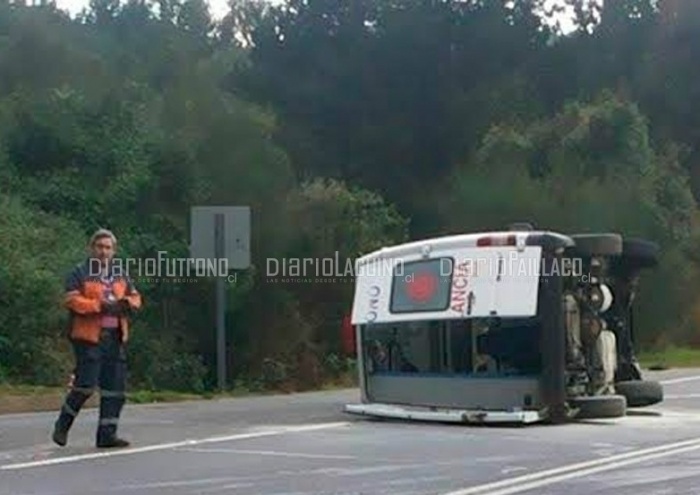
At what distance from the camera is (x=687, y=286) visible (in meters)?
39.2

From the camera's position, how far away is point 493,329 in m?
14.1

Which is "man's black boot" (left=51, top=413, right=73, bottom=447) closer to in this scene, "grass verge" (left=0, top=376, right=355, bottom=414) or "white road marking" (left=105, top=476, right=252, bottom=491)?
"white road marking" (left=105, top=476, right=252, bottom=491)

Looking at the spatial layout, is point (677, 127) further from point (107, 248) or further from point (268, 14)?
point (107, 248)

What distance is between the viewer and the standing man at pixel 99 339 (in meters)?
11.3

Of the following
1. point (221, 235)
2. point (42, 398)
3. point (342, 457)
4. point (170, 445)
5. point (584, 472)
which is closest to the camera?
point (584, 472)

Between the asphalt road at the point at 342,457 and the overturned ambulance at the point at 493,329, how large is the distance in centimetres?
35

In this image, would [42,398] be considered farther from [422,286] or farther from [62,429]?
[62,429]

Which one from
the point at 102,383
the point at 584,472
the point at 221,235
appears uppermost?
the point at 221,235

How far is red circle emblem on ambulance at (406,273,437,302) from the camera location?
14.9m

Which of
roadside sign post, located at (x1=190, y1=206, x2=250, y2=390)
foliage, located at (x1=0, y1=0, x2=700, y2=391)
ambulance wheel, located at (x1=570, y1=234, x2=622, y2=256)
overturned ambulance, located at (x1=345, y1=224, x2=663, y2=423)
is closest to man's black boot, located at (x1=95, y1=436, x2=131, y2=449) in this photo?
overturned ambulance, located at (x1=345, y1=224, x2=663, y2=423)

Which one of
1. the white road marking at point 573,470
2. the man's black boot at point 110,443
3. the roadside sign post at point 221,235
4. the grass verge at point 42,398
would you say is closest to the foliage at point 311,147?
the roadside sign post at point 221,235

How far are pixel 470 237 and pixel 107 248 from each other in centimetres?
448

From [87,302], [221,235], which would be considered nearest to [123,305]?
[87,302]

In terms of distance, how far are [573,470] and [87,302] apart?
3.80 meters
